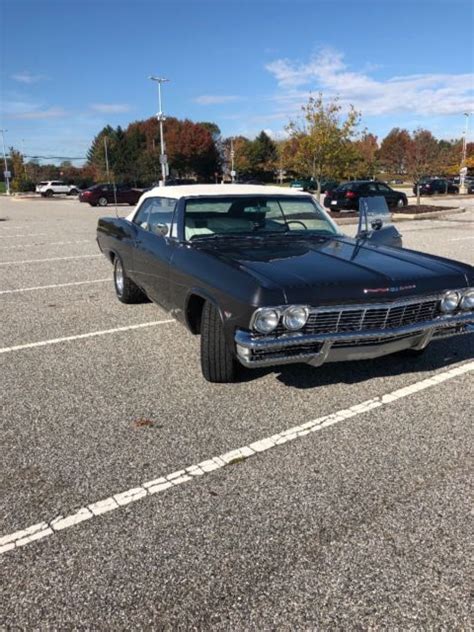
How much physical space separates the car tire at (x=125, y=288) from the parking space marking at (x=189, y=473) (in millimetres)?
3382

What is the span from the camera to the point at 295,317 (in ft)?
10.8

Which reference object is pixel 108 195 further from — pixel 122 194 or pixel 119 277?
pixel 119 277

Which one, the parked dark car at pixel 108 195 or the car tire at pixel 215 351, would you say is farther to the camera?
the parked dark car at pixel 108 195

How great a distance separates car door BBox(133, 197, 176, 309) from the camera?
181 inches

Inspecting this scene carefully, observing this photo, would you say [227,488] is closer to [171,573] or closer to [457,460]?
[171,573]

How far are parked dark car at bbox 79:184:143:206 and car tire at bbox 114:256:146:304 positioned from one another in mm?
25811

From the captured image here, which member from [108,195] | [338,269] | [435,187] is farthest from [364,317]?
[435,187]

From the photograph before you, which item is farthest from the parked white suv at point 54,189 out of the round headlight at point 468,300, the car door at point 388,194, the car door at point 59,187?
the round headlight at point 468,300

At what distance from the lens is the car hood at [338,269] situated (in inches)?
132

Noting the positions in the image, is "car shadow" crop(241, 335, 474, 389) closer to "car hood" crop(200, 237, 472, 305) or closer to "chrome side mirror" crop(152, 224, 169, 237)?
"car hood" crop(200, 237, 472, 305)

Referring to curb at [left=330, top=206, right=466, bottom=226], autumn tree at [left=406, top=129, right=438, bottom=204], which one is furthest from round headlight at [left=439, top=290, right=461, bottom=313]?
autumn tree at [left=406, top=129, right=438, bottom=204]

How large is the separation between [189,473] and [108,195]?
101 feet

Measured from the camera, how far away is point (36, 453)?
3068mm

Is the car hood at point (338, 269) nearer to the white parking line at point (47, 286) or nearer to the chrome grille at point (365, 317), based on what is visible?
the chrome grille at point (365, 317)
